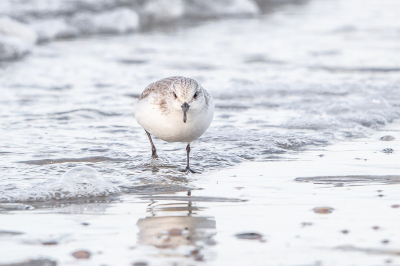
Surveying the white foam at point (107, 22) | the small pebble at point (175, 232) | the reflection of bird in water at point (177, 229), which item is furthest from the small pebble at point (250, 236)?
the white foam at point (107, 22)

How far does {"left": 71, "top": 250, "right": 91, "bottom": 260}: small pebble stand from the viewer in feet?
9.78

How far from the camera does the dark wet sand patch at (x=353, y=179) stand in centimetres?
440

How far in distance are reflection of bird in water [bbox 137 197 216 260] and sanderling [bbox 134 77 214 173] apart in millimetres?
881

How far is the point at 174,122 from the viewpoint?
4.60 meters

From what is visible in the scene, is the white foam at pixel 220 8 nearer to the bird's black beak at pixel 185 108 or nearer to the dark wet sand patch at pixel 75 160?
the dark wet sand patch at pixel 75 160

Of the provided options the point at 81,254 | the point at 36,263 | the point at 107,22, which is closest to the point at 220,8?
the point at 107,22

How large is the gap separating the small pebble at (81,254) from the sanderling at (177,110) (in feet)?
5.23

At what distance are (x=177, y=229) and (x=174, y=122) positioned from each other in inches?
52.4

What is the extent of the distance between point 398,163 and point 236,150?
1.33 m

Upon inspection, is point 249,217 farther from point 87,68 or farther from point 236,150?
point 87,68

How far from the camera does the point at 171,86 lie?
459cm

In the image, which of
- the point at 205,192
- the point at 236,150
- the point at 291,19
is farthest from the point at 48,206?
the point at 291,19

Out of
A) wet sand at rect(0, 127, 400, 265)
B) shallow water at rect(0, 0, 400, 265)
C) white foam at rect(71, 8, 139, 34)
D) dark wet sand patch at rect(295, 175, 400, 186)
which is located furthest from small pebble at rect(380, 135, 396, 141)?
white foam at rect(71, 8, 139, 34)

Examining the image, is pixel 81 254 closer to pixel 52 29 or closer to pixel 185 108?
pixel 185 108
